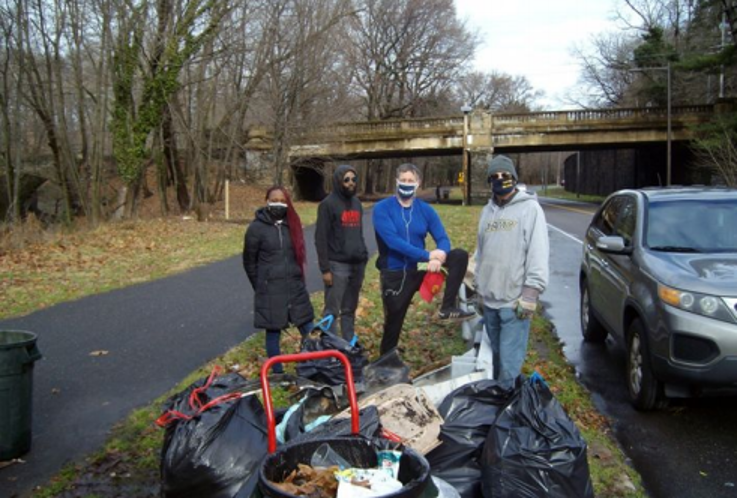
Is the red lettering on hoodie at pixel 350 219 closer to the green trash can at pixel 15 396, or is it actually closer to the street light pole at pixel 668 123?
the green trash can at pixel 15 396

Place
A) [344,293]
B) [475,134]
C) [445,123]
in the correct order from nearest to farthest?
[344,293]
[475,134]
[445,123]

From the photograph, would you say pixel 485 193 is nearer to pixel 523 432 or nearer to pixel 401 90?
pixel 401 90

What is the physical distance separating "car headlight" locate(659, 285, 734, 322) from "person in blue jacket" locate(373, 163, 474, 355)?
349cm

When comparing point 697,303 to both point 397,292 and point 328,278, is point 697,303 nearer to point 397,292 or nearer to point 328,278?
point 397,292

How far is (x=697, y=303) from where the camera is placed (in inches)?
61.0

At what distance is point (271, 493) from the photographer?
94.9 inches

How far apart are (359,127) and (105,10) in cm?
2371

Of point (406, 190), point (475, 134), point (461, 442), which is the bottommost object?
point (461, 442)

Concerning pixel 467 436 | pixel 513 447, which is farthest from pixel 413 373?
pixel 513 447

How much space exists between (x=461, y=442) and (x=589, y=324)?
459 centimetres

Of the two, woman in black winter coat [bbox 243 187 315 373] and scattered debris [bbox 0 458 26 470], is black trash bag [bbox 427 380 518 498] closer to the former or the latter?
woman in black winter coat [bbox 243 187 315 373]

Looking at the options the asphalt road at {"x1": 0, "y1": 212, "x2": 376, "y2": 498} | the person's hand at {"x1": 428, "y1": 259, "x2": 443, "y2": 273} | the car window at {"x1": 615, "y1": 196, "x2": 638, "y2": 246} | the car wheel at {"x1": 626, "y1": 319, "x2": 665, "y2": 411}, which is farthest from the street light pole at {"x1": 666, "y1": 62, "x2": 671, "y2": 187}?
the asphalt road at {"x1": 0, "y1": 212, "x2": 376, "y2": 498}

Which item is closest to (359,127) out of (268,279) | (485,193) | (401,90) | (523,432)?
(485,193)

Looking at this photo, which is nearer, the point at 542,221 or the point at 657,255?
the point at 657,255
